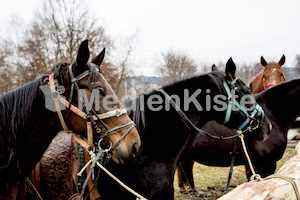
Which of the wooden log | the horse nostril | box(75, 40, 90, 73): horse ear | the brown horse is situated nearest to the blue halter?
the wooden log

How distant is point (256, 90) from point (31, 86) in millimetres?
6323

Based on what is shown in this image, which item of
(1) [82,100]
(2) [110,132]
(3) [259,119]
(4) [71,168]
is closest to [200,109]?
(3) [259,119]

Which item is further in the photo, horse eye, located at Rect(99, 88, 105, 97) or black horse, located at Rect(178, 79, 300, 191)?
black horse, located at Rect(178, 79, 300, 191)

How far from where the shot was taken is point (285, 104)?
412 cm

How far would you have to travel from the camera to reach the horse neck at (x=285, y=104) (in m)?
4.08

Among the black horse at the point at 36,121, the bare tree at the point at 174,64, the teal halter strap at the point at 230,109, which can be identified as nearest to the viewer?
the black horse at the point at 36,121

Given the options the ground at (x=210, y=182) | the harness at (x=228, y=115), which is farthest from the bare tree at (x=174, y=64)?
the harness at (x=228, y=115)

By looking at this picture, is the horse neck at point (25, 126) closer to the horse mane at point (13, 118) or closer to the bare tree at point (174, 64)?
the horse mane at point (13, 118)

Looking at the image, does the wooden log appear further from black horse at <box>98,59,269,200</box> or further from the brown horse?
the brown horse

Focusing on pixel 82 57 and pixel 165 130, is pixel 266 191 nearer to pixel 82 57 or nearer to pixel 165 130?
pixel 165 130

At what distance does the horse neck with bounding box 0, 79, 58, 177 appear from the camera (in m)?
1.78

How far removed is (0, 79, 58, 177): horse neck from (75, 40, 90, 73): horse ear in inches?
15.2

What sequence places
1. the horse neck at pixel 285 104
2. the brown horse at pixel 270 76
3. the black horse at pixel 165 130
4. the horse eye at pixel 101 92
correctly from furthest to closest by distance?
the brown horse at pixel 270 76 < the horse neck at pixel 285 104 < the black horse at pixel 165 130 < the horse eye at pixel 101 92

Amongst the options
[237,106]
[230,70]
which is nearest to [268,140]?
[237,106]
